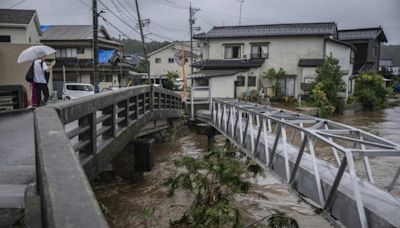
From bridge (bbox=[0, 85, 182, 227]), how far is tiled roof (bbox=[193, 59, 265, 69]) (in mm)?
Answer: 23696

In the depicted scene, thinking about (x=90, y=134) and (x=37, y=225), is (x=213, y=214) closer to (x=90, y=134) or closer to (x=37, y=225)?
(x=90, y=134)

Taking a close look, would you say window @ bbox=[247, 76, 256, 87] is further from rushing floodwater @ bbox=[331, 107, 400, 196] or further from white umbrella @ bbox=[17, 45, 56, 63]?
white umbrella @ bbox=[17, 45, 56, 63]

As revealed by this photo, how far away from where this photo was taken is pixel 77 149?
5438 millimetres

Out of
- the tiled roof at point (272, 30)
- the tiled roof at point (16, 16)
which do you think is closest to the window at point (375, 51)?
the tiled roof at point (272, 30)

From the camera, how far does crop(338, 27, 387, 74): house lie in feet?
136

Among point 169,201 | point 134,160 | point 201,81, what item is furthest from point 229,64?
point 169,201

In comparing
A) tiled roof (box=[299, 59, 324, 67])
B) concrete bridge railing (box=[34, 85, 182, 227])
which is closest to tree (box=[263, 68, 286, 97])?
tiled roof (box=[299, 59, 324, 67])

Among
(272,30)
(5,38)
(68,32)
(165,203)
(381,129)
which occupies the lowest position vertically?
(165,203)

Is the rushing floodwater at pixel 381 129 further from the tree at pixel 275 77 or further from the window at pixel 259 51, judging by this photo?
the window at pixel 259 51

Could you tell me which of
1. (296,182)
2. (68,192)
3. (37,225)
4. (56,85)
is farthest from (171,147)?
(56,85)

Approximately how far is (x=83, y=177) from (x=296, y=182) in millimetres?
5134

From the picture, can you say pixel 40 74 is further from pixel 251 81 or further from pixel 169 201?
pixel 251 81

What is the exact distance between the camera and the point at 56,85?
1496 inches

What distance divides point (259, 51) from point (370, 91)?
1078cm
